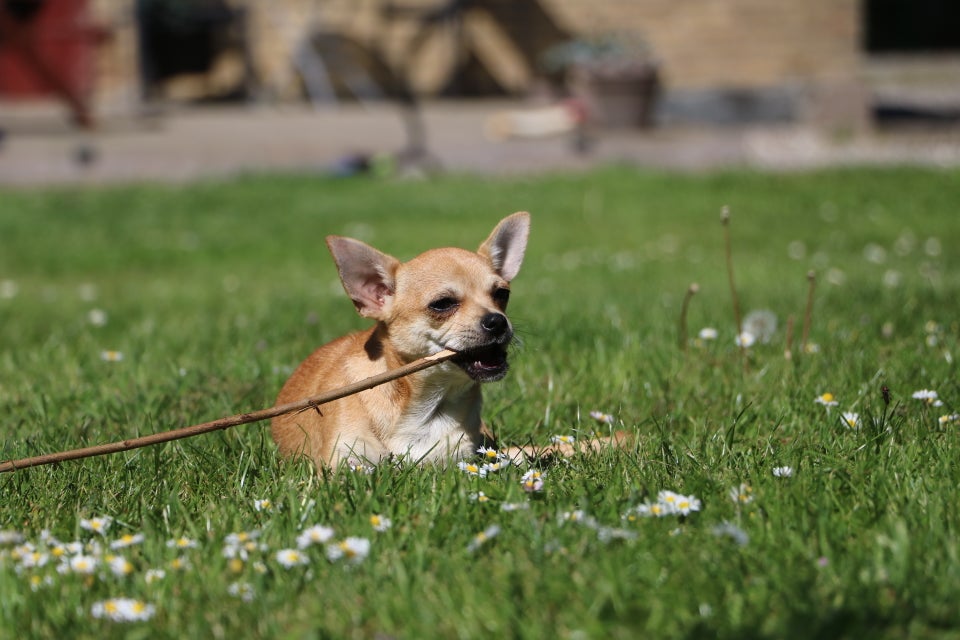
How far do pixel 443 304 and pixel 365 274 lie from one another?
0.29 meters

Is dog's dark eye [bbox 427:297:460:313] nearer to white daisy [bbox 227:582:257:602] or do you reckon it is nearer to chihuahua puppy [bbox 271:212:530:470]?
chihuahua puppy [bbox 271:212:530:470]

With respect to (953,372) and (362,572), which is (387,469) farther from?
(953,372)

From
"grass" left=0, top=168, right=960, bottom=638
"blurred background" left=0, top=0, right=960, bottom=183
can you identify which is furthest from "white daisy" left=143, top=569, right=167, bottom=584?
"blurred background" left=0, top=0, right=960, bottom=183

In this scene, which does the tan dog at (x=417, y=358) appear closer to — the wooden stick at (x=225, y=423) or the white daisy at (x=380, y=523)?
the wooden stick at (x=225, y=423)

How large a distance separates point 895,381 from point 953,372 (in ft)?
0.80

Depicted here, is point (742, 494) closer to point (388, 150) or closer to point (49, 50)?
point (388, 150)

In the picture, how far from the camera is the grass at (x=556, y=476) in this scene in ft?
7.66

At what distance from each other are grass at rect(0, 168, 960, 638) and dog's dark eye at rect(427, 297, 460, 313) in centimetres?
49

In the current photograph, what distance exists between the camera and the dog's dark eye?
11.0 feet

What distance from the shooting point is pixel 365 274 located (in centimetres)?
350

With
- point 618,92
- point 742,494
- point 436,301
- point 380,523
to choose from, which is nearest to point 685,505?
point 742,494

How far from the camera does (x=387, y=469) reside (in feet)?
10.1

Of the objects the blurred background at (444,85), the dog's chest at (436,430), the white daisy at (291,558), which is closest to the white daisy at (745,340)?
the dog's chest at (436,430)

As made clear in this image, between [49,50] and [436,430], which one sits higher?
[49,50]
